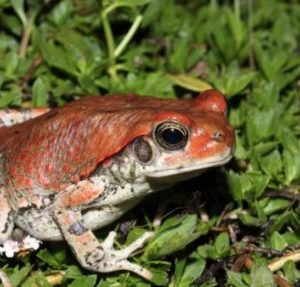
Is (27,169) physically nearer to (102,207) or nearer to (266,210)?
(102,207)

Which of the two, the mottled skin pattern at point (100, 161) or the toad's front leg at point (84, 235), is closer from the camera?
the mottled skin pattern at point (100, 161)

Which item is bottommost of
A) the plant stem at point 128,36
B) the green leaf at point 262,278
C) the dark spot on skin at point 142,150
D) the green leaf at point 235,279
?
the green leaf at point 235,279

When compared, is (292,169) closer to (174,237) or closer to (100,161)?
(174,237)

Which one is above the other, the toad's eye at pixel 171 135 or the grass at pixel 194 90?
the toad's eye at pixel 171 135

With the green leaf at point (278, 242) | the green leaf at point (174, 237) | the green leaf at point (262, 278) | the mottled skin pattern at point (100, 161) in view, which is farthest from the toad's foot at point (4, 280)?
the green leaf at point (278, 242)

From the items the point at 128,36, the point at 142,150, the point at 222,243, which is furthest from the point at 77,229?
the point at 128,36

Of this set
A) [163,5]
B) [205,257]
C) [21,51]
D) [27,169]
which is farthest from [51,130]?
[163,5]

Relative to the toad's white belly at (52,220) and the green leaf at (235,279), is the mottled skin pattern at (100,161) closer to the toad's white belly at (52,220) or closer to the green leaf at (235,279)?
the toad's white belly at (52,220)

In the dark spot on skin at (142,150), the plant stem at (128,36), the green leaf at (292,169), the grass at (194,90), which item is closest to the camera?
the dark spot on skin at (142,150)

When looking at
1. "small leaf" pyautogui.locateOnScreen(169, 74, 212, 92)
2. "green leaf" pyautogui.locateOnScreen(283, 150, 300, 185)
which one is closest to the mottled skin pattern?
"green leaf" pyautogui.locateOnScreen(283, 150, 300, 185)
